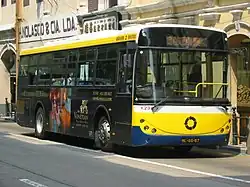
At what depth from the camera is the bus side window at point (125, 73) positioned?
1479cm

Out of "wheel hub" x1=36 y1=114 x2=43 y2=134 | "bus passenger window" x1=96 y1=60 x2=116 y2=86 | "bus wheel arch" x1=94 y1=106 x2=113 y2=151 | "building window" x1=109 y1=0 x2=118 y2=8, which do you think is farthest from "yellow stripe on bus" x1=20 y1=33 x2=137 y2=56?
"building window" x1=109 y1=0 x2=118 y2=8

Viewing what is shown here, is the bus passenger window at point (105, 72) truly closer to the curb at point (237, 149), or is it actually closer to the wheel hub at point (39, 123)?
the curb at point (237, 149)

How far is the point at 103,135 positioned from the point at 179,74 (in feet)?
9.53

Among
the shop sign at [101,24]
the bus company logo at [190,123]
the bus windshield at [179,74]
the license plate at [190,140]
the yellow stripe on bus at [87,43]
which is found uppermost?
the shop sign at [101,24]

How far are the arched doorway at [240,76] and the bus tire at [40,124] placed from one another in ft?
21.0

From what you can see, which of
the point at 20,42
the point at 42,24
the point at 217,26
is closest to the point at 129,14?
the point at 217,26

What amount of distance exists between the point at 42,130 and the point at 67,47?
3650mm

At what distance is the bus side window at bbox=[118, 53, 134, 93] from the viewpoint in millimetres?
14789

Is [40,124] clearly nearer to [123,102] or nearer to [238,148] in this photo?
[123,102]

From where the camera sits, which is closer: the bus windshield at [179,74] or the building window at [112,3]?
the bus windshield at [179,74]

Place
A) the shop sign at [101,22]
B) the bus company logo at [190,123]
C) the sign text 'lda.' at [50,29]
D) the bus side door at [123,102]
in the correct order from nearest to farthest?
the bus company logo at [190,123]
the bus side door at [123,102]
the shop sign at [101,22]
the sign text 'lda.' at [50,29]

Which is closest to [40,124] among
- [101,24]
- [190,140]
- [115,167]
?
[190,140]

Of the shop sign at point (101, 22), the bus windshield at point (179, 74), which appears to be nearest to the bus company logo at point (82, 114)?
the bus windshield at point (179, 74)

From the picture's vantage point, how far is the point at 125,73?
15.0 metres
